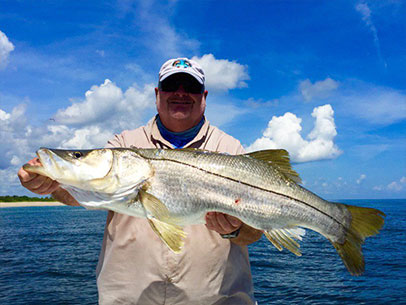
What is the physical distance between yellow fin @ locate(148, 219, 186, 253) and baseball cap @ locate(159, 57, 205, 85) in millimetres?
1888

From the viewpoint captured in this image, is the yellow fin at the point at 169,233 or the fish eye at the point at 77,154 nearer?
the yellow fin at the point at 169,233

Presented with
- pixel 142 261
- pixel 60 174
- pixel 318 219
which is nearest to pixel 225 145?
pixel 318 219

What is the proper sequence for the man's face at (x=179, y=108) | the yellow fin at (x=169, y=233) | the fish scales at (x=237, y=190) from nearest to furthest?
the yellow fin at (x=169, y=233) → the fish scales at (x=237, y=190) → the man's face at (x=179, y=108)

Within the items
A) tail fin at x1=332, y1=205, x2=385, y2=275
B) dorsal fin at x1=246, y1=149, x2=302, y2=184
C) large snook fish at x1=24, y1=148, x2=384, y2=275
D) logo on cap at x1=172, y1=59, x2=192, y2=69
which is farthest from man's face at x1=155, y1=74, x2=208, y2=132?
tail fin at x1=332, y1=205, x2=385, y2=275

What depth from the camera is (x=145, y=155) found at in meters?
3.24

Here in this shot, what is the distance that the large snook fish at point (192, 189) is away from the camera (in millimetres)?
3016

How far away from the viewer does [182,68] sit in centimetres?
392

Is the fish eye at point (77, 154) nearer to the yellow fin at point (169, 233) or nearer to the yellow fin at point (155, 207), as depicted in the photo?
the yellow fin at point (155, 207)

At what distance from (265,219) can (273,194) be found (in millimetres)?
265

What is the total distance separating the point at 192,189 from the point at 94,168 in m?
0.98

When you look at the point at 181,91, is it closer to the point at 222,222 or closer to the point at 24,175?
the point at 222,222

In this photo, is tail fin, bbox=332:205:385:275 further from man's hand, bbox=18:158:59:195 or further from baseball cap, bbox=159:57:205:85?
man's hand, bbox=18:158:59:195

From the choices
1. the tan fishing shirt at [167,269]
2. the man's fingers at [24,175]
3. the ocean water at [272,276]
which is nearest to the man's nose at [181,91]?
the tan fishing shirt at [167,269]

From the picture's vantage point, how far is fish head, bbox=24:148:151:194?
2.97m
